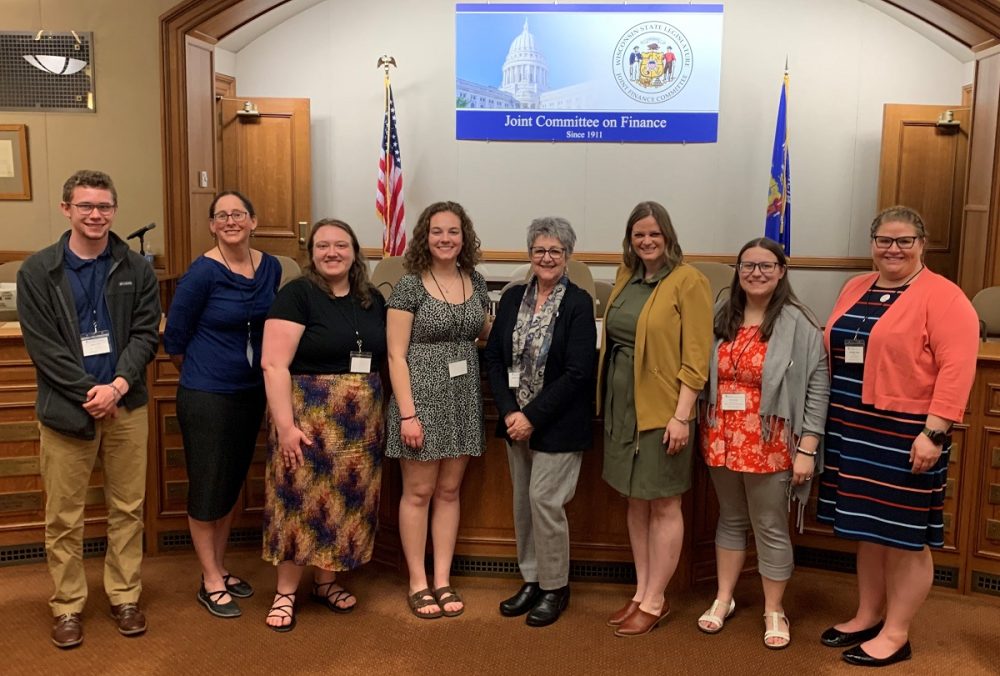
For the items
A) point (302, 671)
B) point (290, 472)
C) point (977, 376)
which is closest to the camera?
point (302, 671)

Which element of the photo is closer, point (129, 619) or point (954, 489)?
point (129, 619)

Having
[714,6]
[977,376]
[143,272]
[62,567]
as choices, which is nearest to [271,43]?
[714,6]

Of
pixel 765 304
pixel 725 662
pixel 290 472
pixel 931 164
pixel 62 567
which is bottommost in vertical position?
pixel 725 662

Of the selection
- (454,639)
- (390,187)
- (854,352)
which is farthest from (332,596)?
(390,187)

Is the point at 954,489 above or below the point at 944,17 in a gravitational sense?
below

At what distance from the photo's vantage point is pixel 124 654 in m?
2.60

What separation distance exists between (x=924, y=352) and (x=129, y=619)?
265 cm

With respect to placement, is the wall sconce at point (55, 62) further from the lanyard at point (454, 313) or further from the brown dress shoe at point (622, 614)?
the brown dress shoe at point (622, 614)

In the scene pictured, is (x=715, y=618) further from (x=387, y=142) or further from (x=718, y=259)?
(x=387, y=142)

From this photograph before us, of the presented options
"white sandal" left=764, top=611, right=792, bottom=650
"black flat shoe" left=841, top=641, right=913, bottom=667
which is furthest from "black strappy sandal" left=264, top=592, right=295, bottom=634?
"black flat shoe" left=841, top=641, right=913, bottom=667

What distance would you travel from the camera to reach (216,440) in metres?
2.74

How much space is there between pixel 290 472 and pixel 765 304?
5.34ft

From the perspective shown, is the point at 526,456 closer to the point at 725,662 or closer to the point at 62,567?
the point at 725,662

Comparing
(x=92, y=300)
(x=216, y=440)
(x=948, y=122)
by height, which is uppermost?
(x=948, y=122)
